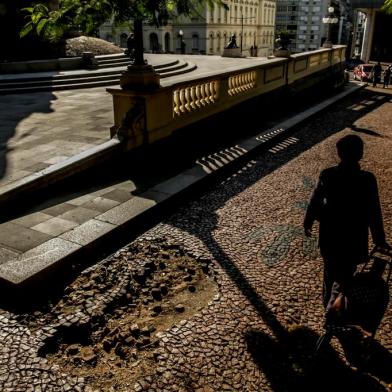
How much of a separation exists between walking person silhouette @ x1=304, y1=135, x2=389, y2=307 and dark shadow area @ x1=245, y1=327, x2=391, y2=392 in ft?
2.05

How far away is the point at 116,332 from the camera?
152 inches

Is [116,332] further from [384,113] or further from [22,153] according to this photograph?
[384,113]

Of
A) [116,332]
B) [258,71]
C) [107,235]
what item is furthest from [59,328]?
[258,71]

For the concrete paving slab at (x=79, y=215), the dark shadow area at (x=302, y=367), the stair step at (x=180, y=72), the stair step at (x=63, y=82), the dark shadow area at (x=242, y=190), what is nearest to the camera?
the dark shadow area at (x=302, y=367)

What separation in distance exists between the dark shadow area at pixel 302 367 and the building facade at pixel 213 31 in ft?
217

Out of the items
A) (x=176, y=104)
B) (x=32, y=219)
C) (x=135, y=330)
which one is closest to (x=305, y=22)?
(x=176, y=104)

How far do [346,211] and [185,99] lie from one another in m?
6.00

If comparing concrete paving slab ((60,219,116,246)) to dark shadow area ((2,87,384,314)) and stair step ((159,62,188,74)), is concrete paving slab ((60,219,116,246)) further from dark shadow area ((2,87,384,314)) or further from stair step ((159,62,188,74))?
stair step ((159,62,188,74))

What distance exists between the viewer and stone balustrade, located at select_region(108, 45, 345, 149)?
24.8 ft

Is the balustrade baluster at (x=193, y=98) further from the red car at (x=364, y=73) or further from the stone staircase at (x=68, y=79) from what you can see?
the red car at (x=364, y=73)

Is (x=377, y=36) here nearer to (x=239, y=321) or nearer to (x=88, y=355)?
(x=239, y=321)

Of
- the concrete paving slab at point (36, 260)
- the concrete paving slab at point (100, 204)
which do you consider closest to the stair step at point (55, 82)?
the concrete paving slab at point (100, 204)

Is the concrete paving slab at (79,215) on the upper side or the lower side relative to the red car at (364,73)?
lower

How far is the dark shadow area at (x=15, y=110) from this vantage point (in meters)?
8.03
